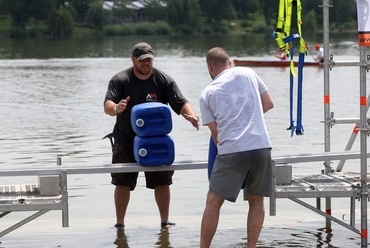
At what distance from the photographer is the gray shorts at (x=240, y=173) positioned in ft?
24.9

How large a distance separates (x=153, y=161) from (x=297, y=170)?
581 cm

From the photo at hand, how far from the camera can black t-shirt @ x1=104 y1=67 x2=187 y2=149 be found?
29.5 feet

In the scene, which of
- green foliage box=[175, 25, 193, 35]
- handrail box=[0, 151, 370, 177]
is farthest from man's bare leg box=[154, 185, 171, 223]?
green foliage box=[175, 25, 193, 35]

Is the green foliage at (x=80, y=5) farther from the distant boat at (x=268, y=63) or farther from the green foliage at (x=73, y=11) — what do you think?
the distant boat at (x=268, y=63)

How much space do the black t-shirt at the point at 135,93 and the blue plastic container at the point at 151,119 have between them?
574mm

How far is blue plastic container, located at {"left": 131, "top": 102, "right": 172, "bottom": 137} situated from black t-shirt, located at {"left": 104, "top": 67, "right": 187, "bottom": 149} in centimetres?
57

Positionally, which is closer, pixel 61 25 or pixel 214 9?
pixel 61 25

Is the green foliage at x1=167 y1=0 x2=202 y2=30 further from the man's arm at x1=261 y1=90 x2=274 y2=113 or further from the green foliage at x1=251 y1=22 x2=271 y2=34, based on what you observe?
the man's arm at x1=261 y1=90 x2=274 y2=113

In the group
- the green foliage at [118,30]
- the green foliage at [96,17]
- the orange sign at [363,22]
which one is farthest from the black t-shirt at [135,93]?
the green foliage at [96,17]

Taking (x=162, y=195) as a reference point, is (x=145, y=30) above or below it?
below

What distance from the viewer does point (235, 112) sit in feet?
24.9

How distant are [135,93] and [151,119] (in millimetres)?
706

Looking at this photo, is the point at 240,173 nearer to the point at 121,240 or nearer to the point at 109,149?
the point at 121,240

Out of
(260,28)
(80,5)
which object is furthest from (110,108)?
(80,5)
